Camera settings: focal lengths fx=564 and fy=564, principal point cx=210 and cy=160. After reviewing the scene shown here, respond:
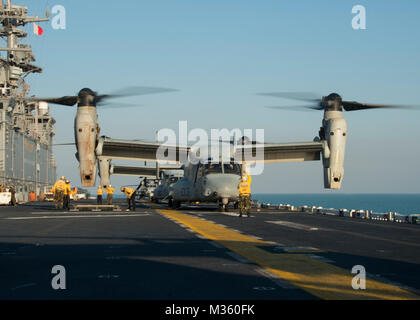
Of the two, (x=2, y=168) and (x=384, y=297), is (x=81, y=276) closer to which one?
(x=384, y=297)

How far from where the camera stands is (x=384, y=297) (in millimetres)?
6930

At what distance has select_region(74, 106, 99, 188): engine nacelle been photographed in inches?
1407

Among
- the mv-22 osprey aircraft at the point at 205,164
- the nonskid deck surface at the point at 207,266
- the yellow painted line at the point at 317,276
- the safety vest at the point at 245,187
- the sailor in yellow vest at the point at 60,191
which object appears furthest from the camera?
the sailor in yellow vest at the point at 60,191

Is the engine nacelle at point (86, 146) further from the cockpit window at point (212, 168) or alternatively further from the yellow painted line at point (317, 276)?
the yellow painted line at point (317, 276)

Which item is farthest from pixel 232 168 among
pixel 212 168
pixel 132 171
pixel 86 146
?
pixel 132 171

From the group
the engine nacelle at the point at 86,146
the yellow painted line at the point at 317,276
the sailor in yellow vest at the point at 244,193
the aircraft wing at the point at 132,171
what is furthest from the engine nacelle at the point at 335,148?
the aircraft wing at the point at 132,171

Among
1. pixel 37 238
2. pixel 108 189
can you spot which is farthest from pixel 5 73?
pixel 37 238

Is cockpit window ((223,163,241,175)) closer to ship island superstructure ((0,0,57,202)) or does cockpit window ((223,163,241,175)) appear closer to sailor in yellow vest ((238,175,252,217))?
sailor in yellow vest ((238,175,252,217))

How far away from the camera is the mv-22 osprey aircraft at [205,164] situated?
34469 mm

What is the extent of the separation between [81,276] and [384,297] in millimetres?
4436

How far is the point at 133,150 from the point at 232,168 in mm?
8279

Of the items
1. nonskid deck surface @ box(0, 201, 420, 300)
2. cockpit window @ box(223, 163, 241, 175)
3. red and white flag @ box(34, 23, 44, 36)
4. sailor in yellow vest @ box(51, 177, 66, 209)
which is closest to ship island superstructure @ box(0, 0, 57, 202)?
red and white flag @ box(34, 23, 44, 36)

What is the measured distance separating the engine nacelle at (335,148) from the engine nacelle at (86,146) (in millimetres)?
15432
